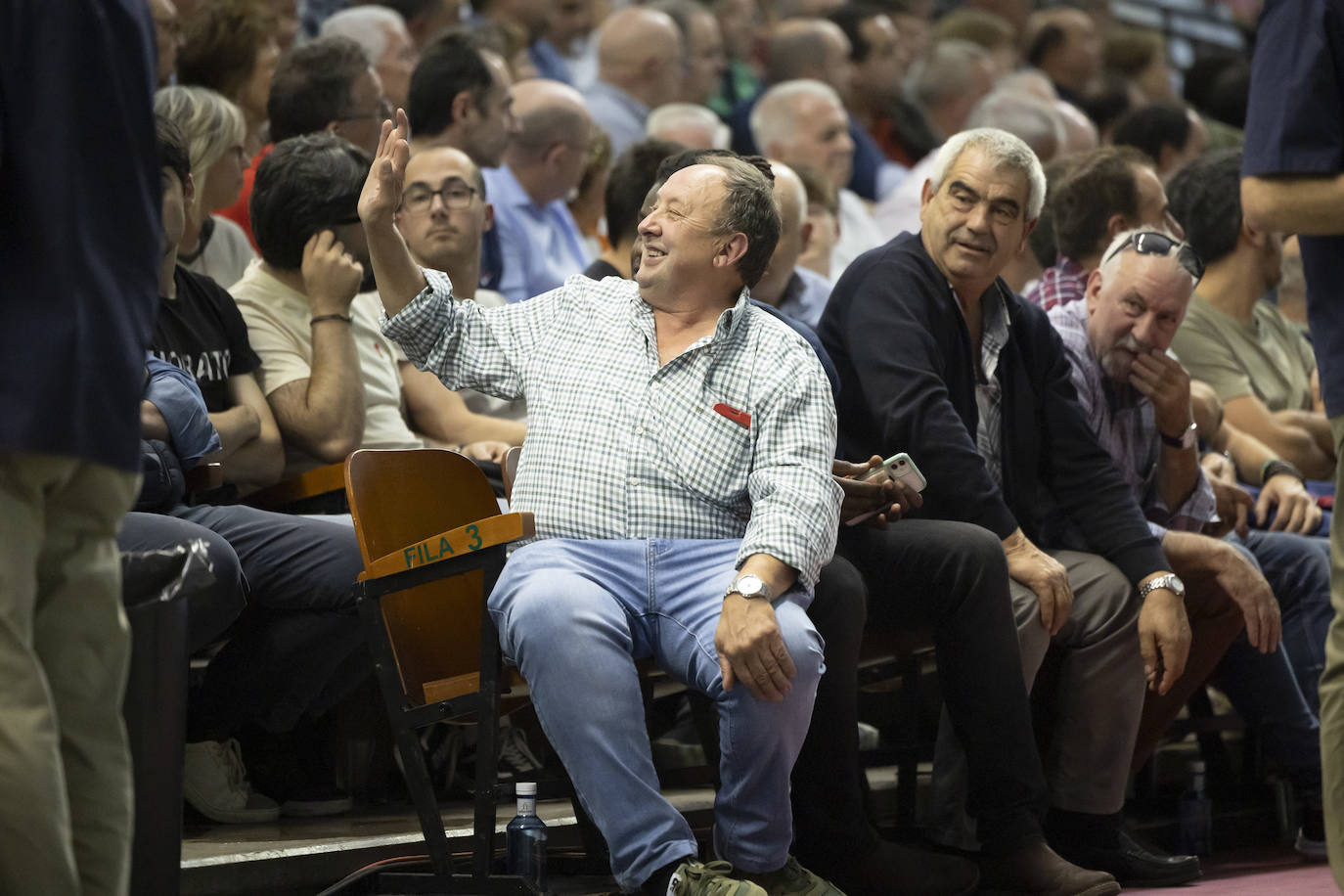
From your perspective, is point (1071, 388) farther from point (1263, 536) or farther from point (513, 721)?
point (513, 721)

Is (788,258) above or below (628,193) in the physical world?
below

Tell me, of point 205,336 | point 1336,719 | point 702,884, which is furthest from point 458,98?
point 1336,719

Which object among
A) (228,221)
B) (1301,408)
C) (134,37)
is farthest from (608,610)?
(1301,408)

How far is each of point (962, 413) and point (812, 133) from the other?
2.93 meters

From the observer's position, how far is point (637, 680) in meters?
2.76

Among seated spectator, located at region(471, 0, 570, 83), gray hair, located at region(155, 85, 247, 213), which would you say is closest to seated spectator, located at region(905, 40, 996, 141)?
seated spectator, located at region(471, 0, 570, 83)

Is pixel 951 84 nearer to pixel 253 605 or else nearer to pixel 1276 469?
pixel 1276 469

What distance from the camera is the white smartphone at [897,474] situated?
325 cm

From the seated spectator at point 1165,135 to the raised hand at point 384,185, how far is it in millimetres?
4252

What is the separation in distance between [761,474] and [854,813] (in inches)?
25.7

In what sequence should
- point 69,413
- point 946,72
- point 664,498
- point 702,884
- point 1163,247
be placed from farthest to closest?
1. point 946,72
2. point 1163,247
3. point 664,498
4. point 702,884
5. point 69,413

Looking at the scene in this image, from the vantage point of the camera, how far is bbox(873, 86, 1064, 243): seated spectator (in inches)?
245

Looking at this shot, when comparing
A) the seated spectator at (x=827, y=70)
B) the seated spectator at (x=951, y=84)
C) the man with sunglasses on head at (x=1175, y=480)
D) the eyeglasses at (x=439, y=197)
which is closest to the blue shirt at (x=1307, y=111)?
the man with sunglasses on head at (x=1175, y=480)

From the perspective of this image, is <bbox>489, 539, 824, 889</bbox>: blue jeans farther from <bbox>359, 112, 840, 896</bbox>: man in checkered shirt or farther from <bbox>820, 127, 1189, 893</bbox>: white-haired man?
<bbox>820, 127, 1189, 893</bbox>: white-haired man
